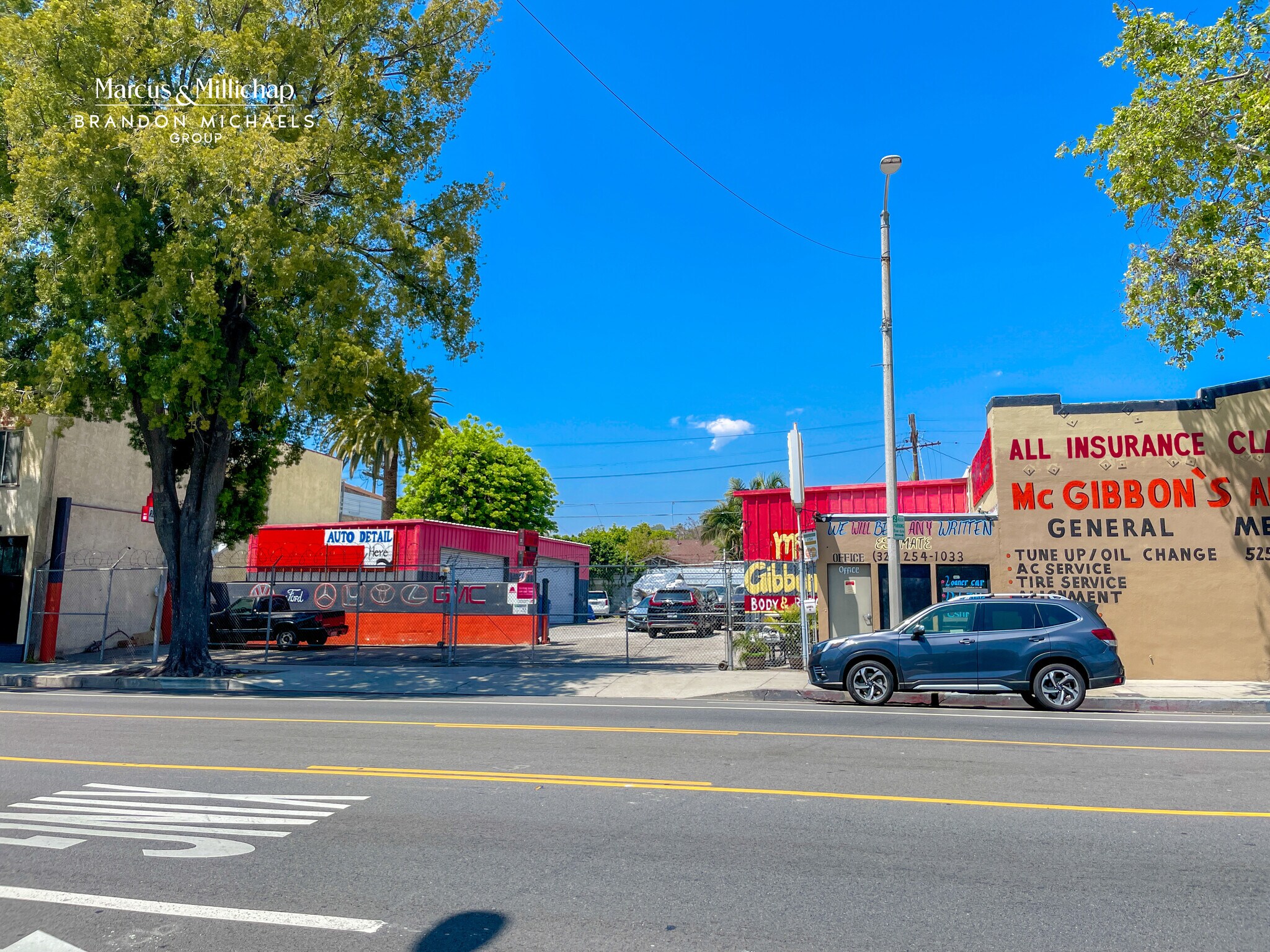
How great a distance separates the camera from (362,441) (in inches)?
1553

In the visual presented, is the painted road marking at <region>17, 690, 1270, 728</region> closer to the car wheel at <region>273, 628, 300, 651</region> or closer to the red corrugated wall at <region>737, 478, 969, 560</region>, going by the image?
the car wheel at <region>273, 628, 300, 651</region>

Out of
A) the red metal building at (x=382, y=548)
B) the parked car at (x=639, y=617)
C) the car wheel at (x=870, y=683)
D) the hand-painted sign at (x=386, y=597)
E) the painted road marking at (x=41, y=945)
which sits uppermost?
the red metal building at (x=382, y=548)

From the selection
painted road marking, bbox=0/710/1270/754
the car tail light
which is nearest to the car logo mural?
painted road marking, bbox=0/710/1270/754

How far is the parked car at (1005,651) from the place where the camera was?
41.3 feet

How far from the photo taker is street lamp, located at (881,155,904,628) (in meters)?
16.1

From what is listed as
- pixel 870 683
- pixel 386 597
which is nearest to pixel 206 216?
pixel 870 683

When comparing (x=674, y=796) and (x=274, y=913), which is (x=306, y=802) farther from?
(x=674, y=796)

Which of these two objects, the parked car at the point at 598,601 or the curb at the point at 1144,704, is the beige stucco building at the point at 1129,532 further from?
the parked car at the point at 598,601

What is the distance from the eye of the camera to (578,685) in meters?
16.7

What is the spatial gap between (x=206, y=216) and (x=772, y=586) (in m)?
15.4

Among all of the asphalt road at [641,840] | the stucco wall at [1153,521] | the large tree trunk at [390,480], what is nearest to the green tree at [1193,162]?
the stucco wall at [1153,521]

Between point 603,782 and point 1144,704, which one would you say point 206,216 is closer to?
point 603,782

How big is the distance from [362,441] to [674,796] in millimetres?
Answer: 34899

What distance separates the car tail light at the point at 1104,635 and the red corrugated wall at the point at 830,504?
1219cm
